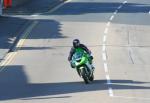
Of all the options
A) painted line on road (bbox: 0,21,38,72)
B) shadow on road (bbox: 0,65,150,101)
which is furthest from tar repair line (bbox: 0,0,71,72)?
shadow on road (bbox: 0,65,150,101)

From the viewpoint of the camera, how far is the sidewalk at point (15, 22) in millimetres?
36950

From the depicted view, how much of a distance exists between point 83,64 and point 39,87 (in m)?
1.86

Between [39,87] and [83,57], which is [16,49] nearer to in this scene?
[83,57]

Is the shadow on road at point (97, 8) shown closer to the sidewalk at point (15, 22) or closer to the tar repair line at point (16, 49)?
the sidewalk at point (15, 22)

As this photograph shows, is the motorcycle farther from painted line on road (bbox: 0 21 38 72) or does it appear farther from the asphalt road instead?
painted line on road (bbox: 0 21 38 72)

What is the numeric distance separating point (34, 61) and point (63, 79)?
17.7 ft

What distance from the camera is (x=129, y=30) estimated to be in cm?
4400

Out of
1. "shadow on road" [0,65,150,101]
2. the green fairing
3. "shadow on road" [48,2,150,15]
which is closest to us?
"shadow on road" [0,65,150,101]

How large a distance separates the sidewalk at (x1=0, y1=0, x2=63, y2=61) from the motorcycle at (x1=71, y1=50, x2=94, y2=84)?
26.6ft

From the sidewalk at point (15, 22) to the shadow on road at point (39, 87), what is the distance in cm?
685

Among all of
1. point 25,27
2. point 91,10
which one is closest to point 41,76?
point 25,27

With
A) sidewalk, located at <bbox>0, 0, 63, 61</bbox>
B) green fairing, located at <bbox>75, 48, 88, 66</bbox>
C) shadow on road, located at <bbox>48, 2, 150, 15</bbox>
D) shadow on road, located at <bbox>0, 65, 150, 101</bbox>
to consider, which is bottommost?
shadow on road, located at <bbox>48, 2, 150, 15</bbox>

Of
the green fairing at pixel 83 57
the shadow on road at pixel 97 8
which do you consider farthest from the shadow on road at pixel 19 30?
the green fairing at pixel 83 57

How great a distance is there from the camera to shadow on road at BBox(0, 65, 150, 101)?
2247 centimetres
